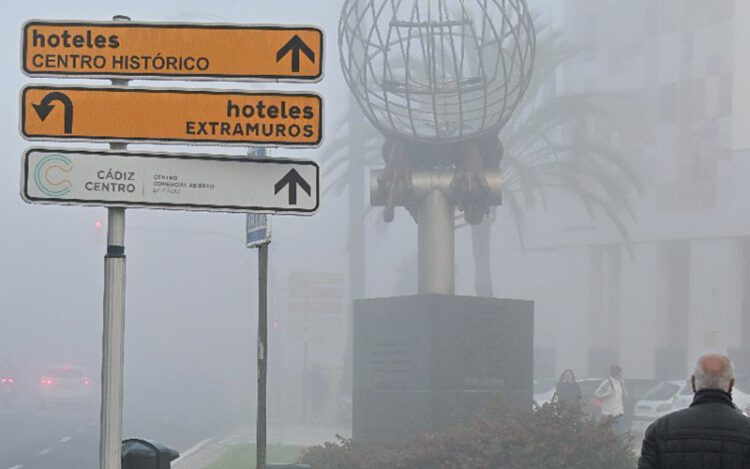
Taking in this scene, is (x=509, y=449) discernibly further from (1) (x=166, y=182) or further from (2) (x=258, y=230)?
(1) (x=166, y=182)

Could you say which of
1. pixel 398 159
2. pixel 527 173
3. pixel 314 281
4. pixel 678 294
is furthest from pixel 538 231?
pixel 398 159

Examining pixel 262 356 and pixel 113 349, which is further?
pixel 262 356

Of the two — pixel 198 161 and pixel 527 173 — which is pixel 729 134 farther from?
pixel 198 161

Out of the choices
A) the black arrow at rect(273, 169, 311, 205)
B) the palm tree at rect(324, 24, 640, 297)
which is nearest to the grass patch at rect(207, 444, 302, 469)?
the palm tree at rect(324, 24, 640, 297)

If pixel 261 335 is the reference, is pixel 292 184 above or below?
above

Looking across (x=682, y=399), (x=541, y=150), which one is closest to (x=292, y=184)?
(x=682, y=399)

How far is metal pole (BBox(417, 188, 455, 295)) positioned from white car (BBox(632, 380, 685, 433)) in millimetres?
13058

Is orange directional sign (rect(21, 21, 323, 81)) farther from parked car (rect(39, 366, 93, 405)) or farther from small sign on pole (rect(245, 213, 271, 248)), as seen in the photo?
parked car (rect(39, 366, 93, 405))

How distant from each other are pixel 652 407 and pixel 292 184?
28335mm

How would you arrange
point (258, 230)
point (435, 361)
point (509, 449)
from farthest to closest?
point (435, 361), point (509, 449), point (258, 230)

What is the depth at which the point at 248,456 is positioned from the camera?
2759cm

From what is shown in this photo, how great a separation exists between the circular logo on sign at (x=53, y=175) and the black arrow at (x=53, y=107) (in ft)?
0.46

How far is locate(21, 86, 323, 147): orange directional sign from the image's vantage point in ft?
23.2

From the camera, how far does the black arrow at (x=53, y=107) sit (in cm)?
707
